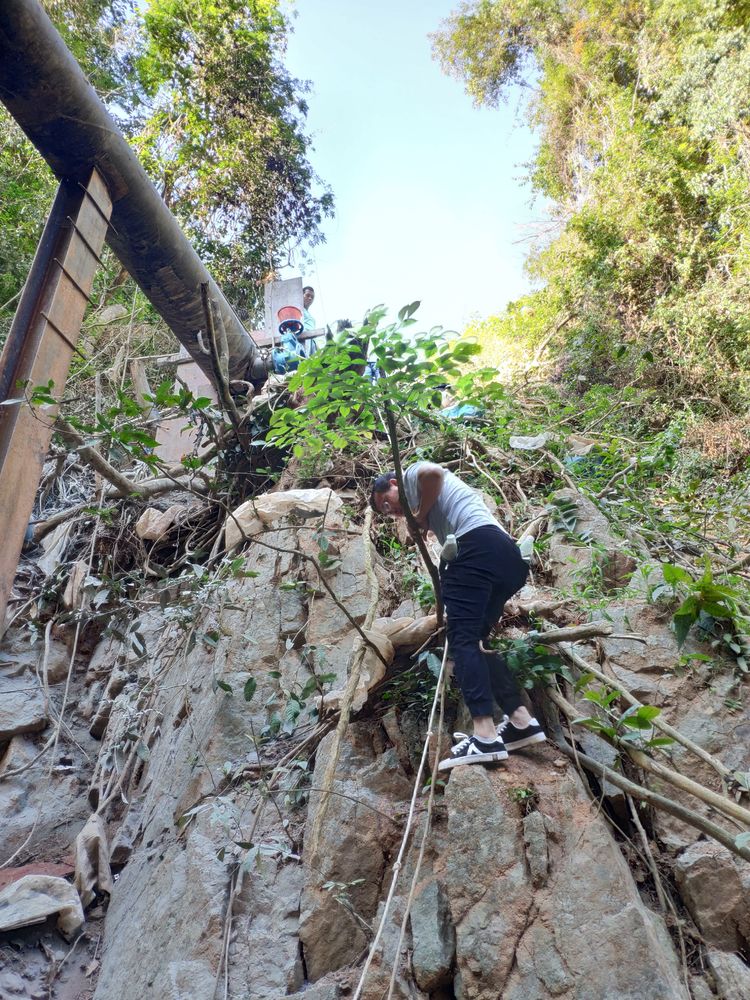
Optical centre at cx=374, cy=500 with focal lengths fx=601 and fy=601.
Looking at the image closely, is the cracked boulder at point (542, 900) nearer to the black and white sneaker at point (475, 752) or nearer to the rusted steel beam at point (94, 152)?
the black and white sneaker at point (475, 752)

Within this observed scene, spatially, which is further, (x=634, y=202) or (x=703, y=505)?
(x=634, y=202)

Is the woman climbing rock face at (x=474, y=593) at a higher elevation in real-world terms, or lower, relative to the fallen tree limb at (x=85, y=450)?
lower

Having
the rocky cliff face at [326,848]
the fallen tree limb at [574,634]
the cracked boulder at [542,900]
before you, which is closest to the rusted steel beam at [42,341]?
the rocky cliff face at [326,848]

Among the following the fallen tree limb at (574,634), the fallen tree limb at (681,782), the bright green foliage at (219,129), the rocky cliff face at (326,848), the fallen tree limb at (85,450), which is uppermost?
the bright green foliage at (219,129)

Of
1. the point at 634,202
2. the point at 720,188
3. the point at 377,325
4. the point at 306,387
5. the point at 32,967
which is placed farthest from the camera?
the point at 634,202

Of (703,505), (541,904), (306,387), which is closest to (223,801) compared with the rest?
(541,904)

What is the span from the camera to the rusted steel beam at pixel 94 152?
2.95 metres

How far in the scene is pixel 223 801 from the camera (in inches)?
101

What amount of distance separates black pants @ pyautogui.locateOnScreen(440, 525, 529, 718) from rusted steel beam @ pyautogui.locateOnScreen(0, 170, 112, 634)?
1.87 metres

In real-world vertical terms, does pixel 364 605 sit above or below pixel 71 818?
above

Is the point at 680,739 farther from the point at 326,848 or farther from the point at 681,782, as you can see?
the point at 326,848

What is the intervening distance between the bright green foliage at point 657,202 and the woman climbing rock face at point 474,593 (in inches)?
215

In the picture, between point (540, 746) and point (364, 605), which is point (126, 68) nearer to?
point (364, 605)

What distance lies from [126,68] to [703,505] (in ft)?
40.5
